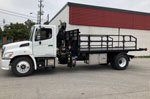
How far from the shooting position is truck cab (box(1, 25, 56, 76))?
19.9 ft

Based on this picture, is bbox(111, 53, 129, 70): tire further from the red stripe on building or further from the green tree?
the green tree

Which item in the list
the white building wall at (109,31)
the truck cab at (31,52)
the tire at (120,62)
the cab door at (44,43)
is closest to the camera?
the truck cab at (31,52)

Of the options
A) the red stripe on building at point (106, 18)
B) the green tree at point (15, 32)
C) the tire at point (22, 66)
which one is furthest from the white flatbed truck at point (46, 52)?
the green tree at point (15, 32)

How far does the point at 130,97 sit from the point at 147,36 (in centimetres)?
1772

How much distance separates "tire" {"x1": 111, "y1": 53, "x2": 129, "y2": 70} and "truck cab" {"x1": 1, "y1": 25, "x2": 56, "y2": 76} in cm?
411

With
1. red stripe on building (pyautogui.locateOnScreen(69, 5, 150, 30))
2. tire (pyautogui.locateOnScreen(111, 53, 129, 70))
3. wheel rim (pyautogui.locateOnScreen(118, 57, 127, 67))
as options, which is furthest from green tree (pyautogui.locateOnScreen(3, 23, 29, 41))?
wheel rim (pyautogui.locateOnScreen(118, 57, 127, 67))

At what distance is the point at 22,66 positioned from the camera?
6.18 meters

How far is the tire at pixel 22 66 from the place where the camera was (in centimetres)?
607

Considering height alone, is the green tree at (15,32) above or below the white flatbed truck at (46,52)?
above

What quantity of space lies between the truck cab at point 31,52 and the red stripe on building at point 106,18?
7503 millimetres

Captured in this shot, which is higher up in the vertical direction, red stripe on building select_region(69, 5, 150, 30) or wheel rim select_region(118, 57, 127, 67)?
red stripe on building select_region(69, 5, 150, 30)

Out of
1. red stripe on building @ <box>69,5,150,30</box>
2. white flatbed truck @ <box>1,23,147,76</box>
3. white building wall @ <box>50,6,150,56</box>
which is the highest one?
red stripe on building @ <box>69,5,150,30</box>

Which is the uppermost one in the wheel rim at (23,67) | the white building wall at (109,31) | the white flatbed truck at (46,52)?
the white building wall at (109,31)

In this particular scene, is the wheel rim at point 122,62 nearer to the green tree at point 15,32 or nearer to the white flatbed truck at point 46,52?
the white flatbed truck at point 46,52
